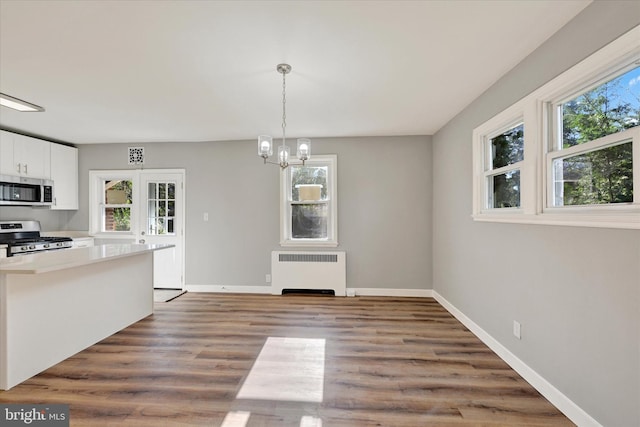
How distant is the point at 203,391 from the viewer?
86.3 inches

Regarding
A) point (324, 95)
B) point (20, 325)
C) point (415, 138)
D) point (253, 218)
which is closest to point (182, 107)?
point (324, 95)

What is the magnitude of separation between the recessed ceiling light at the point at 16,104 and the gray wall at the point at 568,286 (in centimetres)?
471

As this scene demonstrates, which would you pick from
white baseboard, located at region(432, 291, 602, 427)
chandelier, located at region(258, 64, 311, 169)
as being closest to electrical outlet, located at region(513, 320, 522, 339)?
white baseboard, located at region(432, 291, 602, 427)

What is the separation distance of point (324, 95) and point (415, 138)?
2.13 m

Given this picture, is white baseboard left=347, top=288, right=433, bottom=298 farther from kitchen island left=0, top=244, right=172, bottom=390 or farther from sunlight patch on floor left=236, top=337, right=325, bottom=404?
kitchen island left=0, top=244, right=172, bottom=390

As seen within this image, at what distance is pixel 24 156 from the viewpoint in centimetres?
442

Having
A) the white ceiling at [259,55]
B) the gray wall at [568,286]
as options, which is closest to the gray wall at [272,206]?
the white ceiling at [259,55]

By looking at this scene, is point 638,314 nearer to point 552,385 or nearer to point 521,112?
point 552,385

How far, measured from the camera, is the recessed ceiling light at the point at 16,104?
9.93 feet

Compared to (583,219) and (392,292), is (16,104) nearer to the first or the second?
(583,219)

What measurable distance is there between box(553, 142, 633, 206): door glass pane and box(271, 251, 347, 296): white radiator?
3.11 m

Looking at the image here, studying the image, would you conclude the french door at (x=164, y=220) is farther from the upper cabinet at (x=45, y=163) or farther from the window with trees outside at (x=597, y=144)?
the window with trees outside at (x=597, y=144)

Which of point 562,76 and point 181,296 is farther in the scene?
point 181,296

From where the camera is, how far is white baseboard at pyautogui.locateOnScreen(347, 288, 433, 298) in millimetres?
4695
